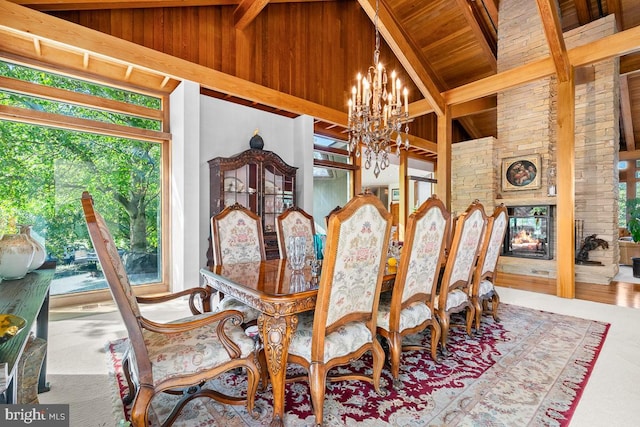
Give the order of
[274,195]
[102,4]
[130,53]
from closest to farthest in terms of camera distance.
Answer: [102,4] < [130,53] < [274,195]

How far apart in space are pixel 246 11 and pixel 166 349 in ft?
14.8

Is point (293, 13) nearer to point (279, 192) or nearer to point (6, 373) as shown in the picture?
point (279, 192)

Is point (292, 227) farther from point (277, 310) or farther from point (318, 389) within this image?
point (318, 389)

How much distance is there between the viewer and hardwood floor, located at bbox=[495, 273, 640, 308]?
378 cm

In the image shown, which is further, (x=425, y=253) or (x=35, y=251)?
(x=425, y=253)

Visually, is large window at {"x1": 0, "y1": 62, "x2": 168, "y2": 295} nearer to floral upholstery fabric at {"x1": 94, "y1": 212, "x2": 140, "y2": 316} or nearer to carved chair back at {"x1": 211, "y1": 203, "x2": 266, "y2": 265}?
carved chair back at {"x1": 211, "y1": 203, "x2": 266, "y2": 265}

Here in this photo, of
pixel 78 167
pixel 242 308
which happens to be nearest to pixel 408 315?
pixel 242 308

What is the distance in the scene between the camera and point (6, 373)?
719 millimetres

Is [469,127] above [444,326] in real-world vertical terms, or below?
above

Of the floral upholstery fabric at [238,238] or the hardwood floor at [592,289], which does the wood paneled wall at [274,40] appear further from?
the hardwood floor at [592,289]

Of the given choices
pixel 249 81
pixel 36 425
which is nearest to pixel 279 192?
pixel 249 81

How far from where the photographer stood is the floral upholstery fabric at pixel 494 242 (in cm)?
266

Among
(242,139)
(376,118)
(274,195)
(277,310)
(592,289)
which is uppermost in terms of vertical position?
(242,139)

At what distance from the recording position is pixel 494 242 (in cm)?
275
